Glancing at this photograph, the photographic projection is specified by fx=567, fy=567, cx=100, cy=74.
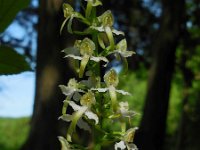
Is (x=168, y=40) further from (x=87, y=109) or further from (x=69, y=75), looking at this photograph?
(x=87, y=109)

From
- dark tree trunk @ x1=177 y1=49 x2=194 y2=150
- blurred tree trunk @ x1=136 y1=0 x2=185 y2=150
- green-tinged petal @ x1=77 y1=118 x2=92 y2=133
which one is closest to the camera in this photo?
green-tinged petal @ x1=77 y1=118 x2=92 y2=133

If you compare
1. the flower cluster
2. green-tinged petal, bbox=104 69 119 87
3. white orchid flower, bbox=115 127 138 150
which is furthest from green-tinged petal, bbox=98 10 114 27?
white orchid flower, bbox=115 127 138 150

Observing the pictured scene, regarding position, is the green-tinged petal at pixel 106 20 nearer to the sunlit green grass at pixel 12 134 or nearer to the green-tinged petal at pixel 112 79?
the green-tinged petal at pixel 112 79

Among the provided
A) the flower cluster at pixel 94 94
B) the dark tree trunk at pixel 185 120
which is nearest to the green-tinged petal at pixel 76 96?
the flower cluster at pixel 94 94

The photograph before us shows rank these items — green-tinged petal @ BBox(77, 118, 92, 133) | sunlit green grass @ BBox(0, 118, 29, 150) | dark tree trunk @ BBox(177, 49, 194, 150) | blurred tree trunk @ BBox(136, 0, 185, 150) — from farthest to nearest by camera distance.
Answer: sunlit green grass @ BBox(0, 118, 29, 150) → dark tree trunk @ BBox(177, 49, 194, 150) → blurred tree trunk @ BBox(136, 0, 185, 150) → green-tinged petal @ BBox(77, 118, 92, 133)

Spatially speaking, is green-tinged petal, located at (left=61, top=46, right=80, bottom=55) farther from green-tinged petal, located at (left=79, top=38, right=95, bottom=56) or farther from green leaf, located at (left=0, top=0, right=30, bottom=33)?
green leaf, located at (left=0, top=0, right=30, bottom=33)
